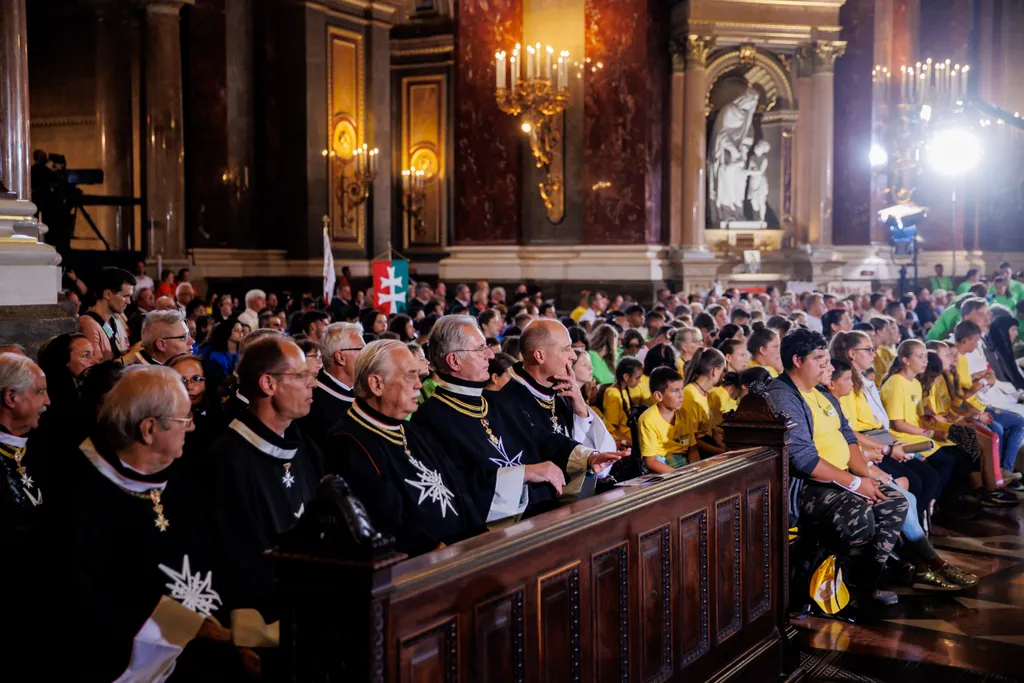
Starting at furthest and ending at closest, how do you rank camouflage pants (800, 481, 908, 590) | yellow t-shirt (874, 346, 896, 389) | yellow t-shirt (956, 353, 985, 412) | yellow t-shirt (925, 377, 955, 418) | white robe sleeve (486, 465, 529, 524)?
yellow t-shirt (874, 346, 896, 389), yellow t-shirt (956, 353, 985, 412), yellow t-shirt (925, 377, 955, 418), camouflage pants (800, 481, 908, 590), white robe sleeve (486, 465, 529, 524)

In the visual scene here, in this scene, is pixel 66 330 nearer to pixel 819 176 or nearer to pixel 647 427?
pixel 647 427

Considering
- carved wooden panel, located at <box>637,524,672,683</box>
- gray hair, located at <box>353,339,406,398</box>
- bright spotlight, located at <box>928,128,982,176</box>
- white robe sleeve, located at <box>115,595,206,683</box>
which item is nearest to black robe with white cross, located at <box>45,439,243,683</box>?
white robe sleeve, located at <box>115,595,206,683</box>

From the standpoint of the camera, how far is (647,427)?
6422 millimetres

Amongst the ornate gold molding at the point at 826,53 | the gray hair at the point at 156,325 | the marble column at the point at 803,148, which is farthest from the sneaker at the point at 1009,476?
the ornate gold molding at the point at 826,53

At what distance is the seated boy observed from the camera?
6.35 m

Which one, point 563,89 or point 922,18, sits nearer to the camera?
point 563,89

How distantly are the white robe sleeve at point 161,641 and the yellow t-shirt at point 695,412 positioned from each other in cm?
424

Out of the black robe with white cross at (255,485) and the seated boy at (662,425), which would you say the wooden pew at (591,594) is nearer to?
the black robe with white cross at (255,485)

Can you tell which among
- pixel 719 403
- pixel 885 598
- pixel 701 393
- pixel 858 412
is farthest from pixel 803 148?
pixel 885 598

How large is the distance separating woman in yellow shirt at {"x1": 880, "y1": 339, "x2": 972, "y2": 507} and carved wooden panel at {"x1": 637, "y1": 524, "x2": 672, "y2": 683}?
426 cm

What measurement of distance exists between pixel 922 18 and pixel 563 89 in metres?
11.7

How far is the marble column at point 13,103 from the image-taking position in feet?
20.6

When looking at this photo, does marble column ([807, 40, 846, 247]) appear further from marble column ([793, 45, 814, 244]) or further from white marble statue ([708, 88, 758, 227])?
white marble statue ([708, 88, 758, 227])

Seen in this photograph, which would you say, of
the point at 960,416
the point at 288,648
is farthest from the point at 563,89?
the point at 288,648
